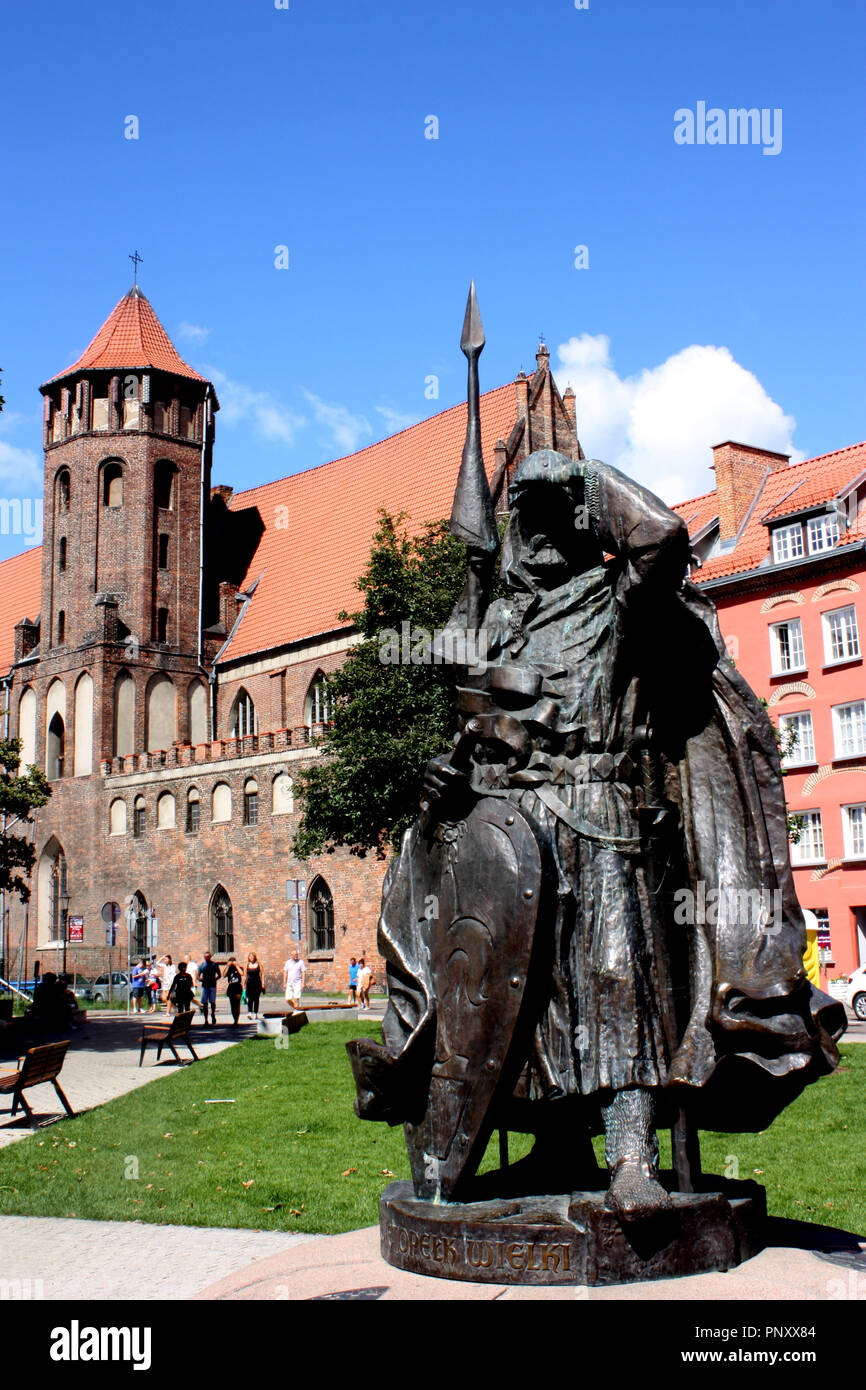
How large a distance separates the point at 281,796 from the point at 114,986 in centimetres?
829

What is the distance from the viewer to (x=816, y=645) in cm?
3444

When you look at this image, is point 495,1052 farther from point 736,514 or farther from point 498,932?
point 736,514

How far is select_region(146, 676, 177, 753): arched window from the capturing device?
50.8m

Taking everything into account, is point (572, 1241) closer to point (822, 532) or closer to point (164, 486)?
point (822, 532)

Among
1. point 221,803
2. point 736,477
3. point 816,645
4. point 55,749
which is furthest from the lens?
point 55,749

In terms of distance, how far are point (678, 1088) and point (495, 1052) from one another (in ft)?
1.96

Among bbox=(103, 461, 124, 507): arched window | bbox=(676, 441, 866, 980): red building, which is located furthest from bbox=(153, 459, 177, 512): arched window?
bbox=(676, 441, 866, 980): red building

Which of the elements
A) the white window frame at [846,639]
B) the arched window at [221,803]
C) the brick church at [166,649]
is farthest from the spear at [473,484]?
the arched window at [221,803]

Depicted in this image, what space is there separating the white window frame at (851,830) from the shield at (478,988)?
2944 centimetres

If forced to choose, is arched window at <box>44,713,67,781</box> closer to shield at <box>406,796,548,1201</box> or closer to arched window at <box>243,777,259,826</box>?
arched window at <box>243,777,259,826</box>

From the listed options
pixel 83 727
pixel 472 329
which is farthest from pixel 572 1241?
pixel 83 727

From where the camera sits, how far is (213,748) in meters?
47.3

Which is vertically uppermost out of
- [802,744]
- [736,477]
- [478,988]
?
[736,477]
